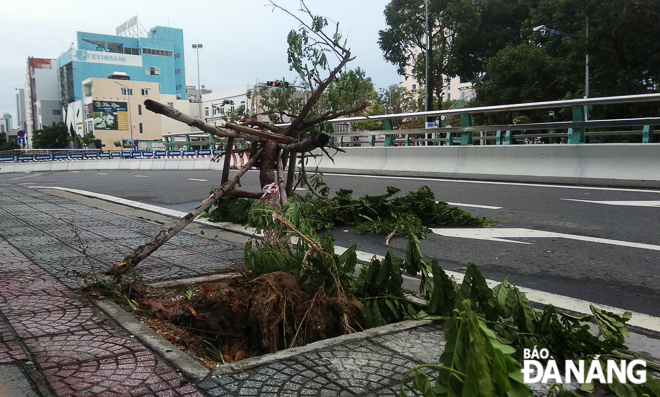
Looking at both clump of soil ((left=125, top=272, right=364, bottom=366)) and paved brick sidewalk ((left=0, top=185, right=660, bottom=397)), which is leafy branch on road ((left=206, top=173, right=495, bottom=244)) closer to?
Answer: paved brick sidewalk ((left=0, top=185, right=660, bottom=397))

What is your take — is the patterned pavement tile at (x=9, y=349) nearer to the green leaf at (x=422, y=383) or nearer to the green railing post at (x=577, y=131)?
the green leaf at (x=422, y=383)

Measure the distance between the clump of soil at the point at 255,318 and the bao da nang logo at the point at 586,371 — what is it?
40.1 inches

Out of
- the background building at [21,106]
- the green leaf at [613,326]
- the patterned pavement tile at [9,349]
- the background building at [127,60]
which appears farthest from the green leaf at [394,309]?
the background building at [21,106]

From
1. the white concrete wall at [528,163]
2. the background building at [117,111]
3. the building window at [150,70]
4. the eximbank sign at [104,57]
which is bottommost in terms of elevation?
the white concrete wall at [528,163]

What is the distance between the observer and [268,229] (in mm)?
3467

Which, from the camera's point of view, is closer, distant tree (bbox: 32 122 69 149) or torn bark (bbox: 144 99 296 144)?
torn bark (bbox: 144 99 296 144)

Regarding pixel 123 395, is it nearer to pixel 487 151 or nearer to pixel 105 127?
pixel 487 151

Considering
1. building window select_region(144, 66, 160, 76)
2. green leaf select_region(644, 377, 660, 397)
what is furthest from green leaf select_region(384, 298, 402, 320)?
building window select_region(144, 66, 160, 76)

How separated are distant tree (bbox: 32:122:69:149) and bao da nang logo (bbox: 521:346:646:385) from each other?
353 ft

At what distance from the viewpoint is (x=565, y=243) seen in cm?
516

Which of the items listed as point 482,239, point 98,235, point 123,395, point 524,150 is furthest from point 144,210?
point 524,150

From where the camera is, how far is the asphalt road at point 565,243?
3.86m

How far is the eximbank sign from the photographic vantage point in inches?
4751

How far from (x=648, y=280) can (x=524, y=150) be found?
7.58 m
